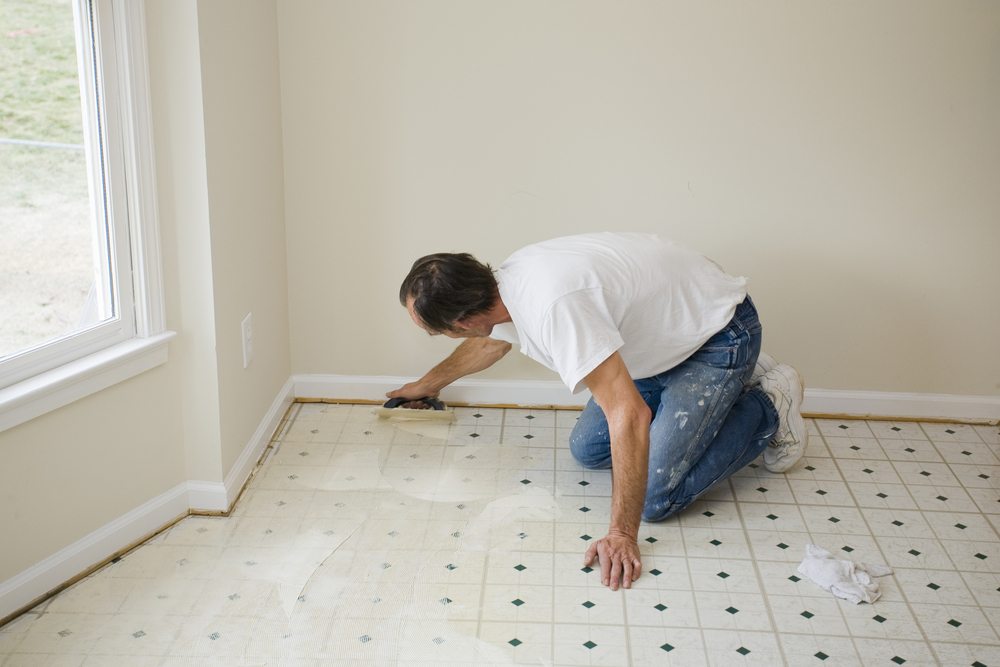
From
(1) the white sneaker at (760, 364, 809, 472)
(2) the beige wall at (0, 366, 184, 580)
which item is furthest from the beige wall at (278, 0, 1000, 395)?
(2) the beige wall at (0, 366, 184, 580)

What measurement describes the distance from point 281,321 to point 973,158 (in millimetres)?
2137

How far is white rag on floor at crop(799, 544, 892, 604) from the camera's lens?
2158mm

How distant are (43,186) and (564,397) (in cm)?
170

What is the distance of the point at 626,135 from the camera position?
290cm

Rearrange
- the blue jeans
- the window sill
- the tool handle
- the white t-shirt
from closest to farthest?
the window sill, the white t-shirt, the blue jeans, the tool handle

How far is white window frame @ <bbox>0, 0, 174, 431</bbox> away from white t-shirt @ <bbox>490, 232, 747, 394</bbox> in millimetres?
821

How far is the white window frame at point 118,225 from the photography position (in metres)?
2.04

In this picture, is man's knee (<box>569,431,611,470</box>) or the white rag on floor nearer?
the white rag on floor

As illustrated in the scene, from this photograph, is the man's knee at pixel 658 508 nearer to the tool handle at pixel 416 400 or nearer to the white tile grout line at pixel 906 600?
the white tile grout line at pixel 906 600

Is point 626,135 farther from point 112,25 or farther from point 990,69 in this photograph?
point 112,25

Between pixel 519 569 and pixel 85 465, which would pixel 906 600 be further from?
pixel 85 465

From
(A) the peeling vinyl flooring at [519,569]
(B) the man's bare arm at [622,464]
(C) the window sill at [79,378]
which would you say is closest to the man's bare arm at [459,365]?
(A) the peeling vinyl flooring at [519,569]

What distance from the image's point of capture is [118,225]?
86.1 inches

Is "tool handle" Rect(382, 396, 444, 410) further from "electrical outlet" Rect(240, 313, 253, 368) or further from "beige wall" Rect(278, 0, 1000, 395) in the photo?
"electrical outlet" Rect(240, 313, 253, 368)
